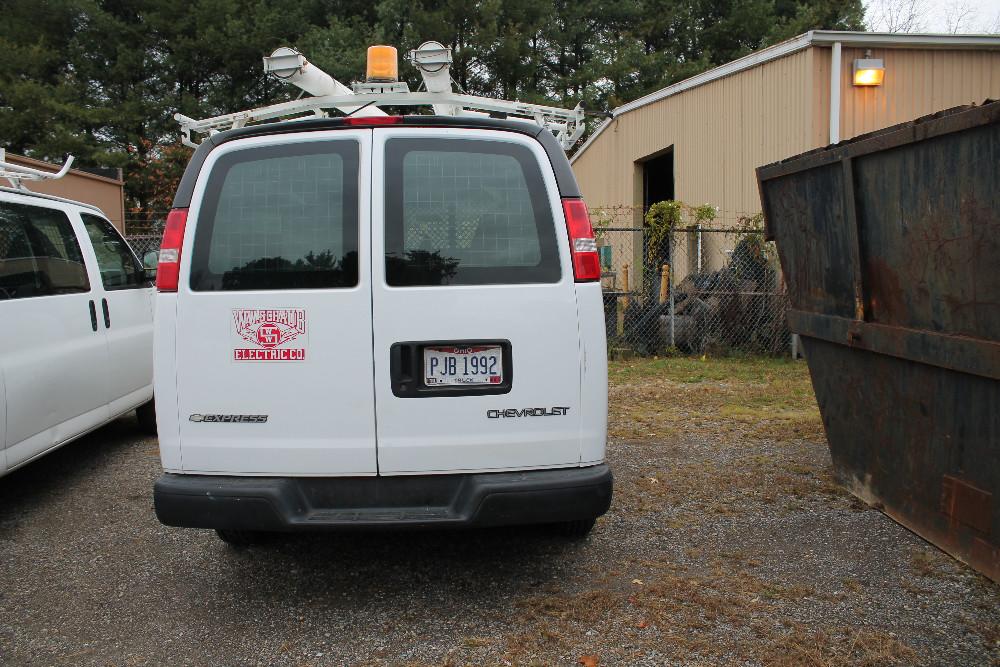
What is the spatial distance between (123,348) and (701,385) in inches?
224

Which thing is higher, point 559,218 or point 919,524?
point 559,218

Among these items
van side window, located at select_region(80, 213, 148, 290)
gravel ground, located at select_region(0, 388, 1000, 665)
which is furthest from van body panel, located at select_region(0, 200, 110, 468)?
gravel ground, located at select_region(0, 388, 1000, 665)

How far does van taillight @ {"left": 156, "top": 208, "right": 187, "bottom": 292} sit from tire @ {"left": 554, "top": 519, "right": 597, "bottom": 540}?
7.05 feet

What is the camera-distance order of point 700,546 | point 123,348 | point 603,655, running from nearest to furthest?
point 603,655
point 700,546
point 123,348

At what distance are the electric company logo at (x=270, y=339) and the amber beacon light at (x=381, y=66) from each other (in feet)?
9.07

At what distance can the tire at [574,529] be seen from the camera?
3950 millimetres

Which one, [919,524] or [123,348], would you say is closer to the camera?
[919,524]

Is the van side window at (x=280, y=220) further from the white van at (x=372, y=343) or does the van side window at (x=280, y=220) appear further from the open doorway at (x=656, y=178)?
the open doorway at (x=656, y=178)

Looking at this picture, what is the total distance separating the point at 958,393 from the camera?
10.8 feet

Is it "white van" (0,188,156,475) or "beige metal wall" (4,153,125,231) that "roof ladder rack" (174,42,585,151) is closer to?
"white van" (0,188,156,475)

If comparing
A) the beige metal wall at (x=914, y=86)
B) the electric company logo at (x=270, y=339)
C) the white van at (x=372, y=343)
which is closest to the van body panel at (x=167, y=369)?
the white van at (x=372, y=343)

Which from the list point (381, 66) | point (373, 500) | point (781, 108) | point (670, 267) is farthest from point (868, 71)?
point (373, 500)

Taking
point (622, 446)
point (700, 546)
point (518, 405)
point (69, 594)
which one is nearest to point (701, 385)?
point (622, 446)

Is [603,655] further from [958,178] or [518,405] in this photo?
[958,178]
